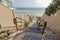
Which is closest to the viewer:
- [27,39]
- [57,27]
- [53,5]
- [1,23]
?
[27,39]

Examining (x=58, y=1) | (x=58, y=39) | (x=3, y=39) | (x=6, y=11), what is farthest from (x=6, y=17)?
(x=58, y=39)

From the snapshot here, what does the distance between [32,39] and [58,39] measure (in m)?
1.83

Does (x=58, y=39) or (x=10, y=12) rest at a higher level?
(x=10, y=12)

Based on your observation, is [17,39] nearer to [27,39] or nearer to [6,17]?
[27,39]

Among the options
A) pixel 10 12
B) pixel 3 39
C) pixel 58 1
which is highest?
pixel 58 1

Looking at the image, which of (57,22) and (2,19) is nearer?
(57,22)

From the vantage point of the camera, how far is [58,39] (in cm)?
1180

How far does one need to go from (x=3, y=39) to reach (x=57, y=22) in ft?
21.1

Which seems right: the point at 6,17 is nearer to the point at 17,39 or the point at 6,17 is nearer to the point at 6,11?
the point at 6,11

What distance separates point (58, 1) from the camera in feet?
77.1

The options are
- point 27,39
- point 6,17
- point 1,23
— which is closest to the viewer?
point 27,39

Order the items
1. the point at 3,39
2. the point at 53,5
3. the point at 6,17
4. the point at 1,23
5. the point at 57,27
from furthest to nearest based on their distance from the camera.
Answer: the point at 53,5 → the point at 6,17 → the point at 1,23 → the point at 57,27 → the point at 3,39

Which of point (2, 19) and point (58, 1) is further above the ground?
point (58, 1)

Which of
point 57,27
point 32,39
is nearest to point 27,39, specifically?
point 32,39
